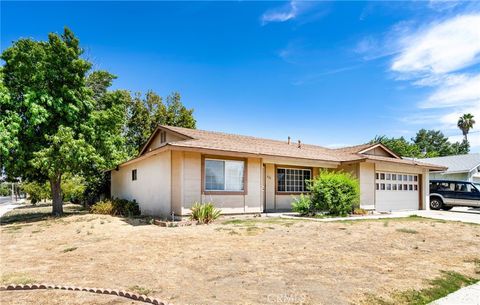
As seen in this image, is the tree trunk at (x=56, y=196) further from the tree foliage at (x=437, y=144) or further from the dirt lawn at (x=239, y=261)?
the tree foliage at (x=437, y=144)

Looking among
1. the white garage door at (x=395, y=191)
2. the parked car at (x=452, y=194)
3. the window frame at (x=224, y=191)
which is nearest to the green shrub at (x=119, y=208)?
the window frame at (x=224, y=191)

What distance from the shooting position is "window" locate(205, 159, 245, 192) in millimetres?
14570

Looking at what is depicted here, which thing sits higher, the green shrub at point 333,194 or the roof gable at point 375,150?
the roof gable at point 375,150

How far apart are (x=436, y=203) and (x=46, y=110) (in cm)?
2476

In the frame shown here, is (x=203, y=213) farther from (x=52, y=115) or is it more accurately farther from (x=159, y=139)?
A: (x=52, y=115)

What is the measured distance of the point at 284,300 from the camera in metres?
4.80

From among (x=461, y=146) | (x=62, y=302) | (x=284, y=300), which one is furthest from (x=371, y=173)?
(x=461, y=146)


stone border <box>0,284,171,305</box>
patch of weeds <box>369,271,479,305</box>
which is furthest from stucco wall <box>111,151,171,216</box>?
patch of weeds <box>369,271,479,305</box>

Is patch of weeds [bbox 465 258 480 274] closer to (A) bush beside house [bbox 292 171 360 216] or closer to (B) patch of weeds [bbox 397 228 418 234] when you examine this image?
(B) patch of weeds [bbox 397 228 418 234]

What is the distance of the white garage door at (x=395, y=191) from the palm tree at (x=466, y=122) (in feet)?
159

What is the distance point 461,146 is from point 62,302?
78.9 m

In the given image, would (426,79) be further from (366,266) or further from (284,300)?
(284,300)

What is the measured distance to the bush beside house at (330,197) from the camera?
1585 cm

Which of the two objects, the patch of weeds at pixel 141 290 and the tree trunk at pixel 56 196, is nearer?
the patch of weeds at pixel 141 290
